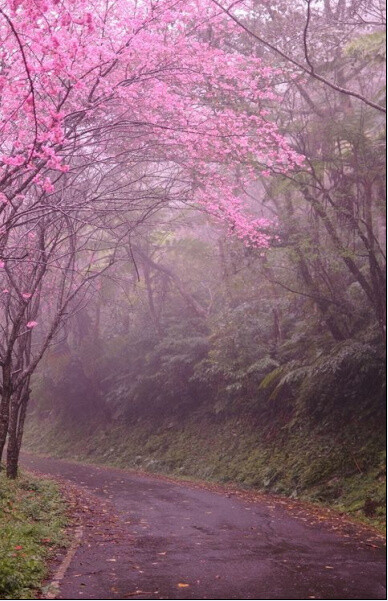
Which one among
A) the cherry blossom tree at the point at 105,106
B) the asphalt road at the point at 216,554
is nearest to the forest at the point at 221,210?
the cherry blossom tree at the point at 105,106

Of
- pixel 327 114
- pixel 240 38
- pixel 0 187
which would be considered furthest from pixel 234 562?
pixel 240 38

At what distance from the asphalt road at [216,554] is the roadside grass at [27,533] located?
0.38 metres

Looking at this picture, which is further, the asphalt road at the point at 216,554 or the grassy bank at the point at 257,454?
the grassy bank at the point at 257,454

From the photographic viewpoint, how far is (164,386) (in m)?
22.7

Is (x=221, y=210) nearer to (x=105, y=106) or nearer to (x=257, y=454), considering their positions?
(x=105, y=106)

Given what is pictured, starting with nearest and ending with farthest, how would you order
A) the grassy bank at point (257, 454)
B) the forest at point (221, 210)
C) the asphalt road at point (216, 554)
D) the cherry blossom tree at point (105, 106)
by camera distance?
the asphalt road at point (216, 554) → the cherry blossom tree at point (105, 106) → the forest at point (221, 210) → the grassy bank at point (257, 454)

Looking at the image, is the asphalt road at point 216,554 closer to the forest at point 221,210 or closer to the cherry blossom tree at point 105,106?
the forest at point 221,210

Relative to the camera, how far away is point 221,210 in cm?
1235

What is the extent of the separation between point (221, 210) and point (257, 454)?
7.46m

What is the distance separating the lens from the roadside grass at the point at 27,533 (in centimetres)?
598

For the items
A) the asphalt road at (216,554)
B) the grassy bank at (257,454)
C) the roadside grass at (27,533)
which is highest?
the grassy bank at (257,454)

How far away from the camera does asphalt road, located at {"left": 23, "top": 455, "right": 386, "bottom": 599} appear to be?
6359 mm

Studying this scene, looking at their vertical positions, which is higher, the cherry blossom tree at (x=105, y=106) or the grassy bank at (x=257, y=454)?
the cherry blossom tree at (x=105, y=106)

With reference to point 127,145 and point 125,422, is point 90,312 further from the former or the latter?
point 127,145
